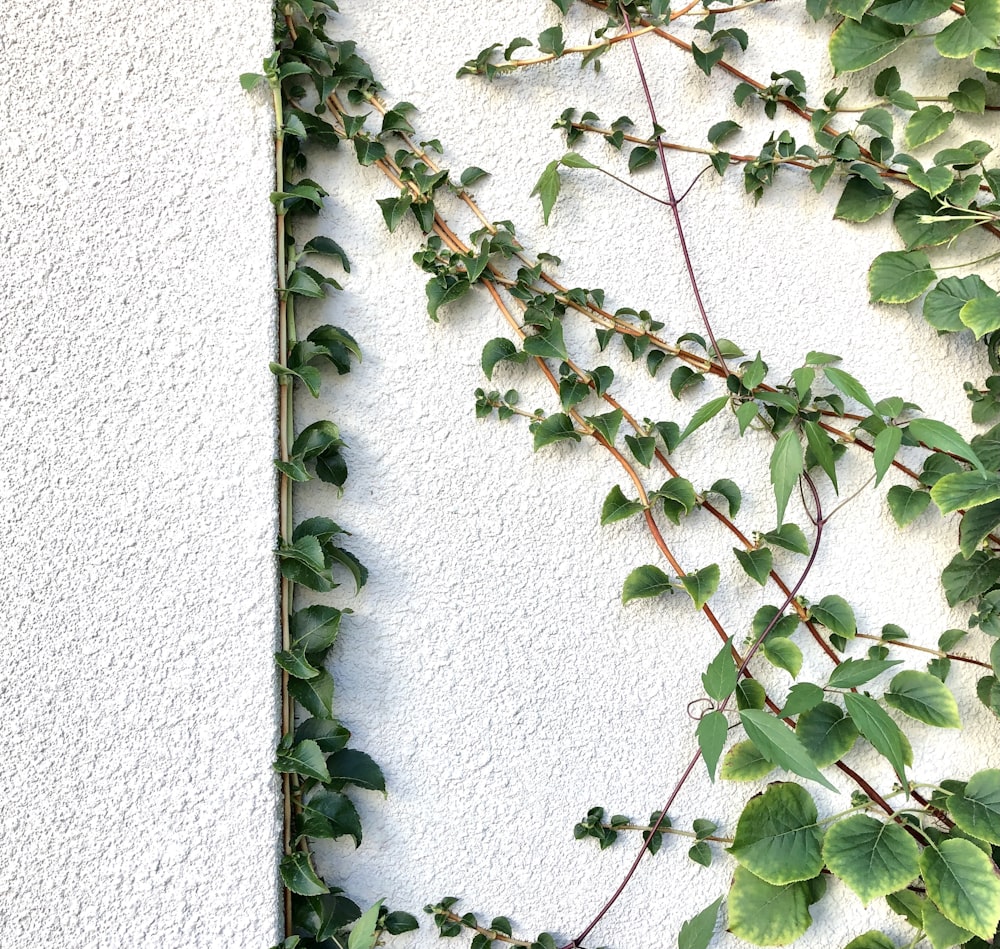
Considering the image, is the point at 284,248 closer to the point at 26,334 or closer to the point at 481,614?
the point at 26,334

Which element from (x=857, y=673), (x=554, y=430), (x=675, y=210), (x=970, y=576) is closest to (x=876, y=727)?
(x=857, y=673)

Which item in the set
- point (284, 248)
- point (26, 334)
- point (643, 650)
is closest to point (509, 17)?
point (284, 248)

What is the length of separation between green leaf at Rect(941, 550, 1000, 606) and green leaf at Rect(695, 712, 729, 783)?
1.66 ft

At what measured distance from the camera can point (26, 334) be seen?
89cm

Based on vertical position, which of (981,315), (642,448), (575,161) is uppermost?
(575,161)

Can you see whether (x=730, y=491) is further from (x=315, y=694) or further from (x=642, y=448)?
(x=315, y=694)

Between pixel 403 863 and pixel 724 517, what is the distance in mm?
625

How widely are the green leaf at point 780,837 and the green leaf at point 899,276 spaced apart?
28.0 inches

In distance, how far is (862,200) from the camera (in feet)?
3.86

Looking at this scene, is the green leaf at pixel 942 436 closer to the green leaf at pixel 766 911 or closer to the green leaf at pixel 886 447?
the green leaf at pixel 886 447

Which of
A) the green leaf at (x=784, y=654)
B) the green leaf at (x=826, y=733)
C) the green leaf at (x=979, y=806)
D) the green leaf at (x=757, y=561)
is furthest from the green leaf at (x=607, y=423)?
the green leaf at (x=979, y=806)

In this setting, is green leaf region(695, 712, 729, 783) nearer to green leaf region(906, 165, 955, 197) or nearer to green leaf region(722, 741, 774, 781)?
green leaf region(722, 741, 774, 781)

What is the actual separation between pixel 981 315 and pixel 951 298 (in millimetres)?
91

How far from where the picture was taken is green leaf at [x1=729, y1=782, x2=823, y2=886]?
101cm
